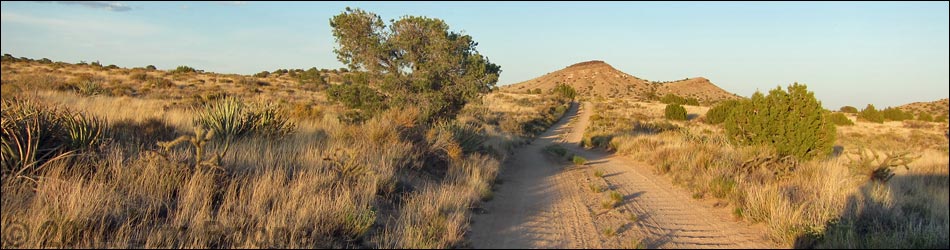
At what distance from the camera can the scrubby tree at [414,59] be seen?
57.9 ft

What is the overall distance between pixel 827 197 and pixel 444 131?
8197 mm

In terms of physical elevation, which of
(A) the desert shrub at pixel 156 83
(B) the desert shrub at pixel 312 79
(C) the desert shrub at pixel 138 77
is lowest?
(A) the desert shrub at pixel 156 83

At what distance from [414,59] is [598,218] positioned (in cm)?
1163

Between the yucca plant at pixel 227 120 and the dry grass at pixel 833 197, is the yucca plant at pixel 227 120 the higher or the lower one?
the higher one

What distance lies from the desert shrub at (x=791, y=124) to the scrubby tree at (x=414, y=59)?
8.47 metres

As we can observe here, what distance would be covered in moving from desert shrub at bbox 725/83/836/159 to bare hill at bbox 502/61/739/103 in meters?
79.8

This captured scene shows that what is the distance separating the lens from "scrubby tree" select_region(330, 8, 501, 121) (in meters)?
17.7

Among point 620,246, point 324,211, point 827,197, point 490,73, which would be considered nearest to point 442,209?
point 324,211

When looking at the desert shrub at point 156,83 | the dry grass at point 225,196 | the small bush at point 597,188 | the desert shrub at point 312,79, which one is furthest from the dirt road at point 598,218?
the desert shrub at point 312,79

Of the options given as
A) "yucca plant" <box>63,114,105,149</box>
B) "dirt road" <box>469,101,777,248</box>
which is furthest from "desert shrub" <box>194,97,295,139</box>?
"dirt road" <box>469,101,777,248</box>

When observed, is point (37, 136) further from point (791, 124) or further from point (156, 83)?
point (156, 83)

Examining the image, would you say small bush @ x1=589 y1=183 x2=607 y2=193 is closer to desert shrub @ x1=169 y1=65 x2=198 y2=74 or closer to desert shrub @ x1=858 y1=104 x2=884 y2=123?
desert shrub @ x1=858 y1=104 x2=884 y2=123

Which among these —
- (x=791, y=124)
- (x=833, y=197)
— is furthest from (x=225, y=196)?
(x=791, y=124)

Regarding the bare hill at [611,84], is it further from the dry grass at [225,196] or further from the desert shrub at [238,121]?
the dry grass at [225,196]
